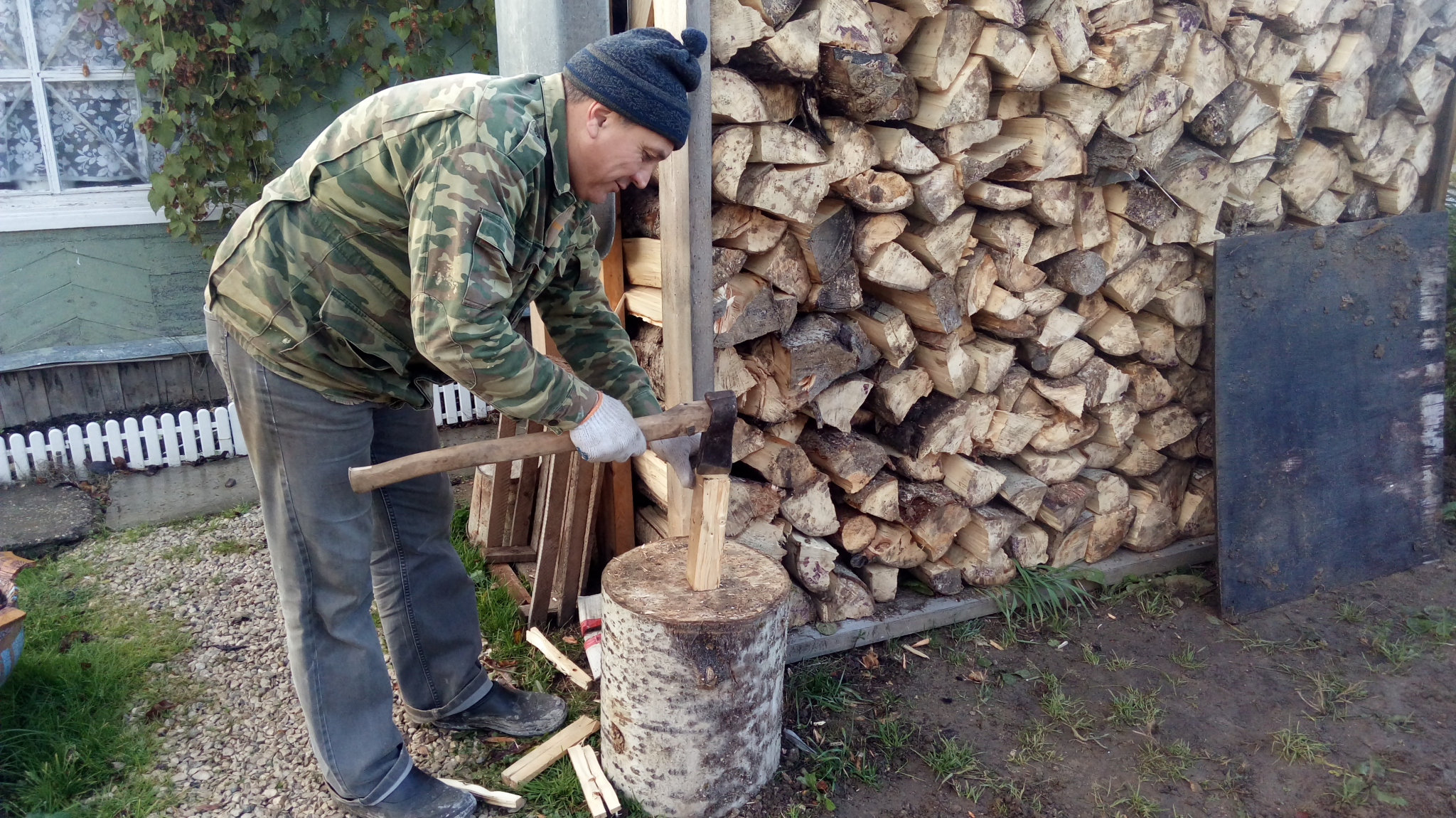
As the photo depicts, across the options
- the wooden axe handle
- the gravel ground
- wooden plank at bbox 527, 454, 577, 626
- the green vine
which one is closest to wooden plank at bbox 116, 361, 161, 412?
the green vine

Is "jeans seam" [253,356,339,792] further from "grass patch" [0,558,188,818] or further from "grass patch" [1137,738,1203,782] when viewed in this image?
"grass patch" [1137,738,1203,782]

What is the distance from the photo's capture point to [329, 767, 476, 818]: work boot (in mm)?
2303

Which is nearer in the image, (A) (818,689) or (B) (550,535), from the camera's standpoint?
(A) (818,689)

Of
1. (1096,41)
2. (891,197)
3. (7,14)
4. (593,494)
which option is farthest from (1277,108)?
(7,14)

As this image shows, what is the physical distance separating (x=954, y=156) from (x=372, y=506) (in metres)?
2.01

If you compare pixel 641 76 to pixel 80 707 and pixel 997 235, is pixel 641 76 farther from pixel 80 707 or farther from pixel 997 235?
pixel 80 707

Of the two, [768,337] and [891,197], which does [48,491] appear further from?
[891,197]

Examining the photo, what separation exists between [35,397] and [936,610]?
184 inches

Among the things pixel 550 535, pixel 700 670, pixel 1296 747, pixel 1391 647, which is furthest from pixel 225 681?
pixel 1391 647

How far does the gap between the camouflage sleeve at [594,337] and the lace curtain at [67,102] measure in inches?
156

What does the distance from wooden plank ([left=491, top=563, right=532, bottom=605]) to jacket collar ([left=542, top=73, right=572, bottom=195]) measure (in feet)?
6.10

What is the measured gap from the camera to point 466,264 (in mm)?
1758

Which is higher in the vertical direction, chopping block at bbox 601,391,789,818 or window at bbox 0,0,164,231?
window at bbox 0,0,164,231

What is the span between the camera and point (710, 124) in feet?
8.04
